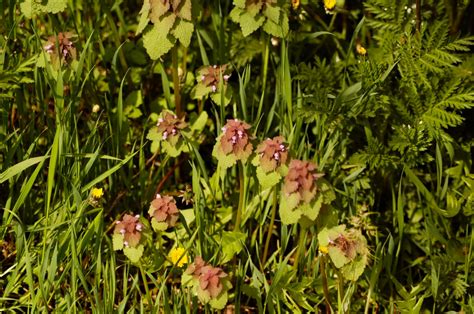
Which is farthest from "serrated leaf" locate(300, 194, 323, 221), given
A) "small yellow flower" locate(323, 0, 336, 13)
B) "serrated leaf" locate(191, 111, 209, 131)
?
"small yellow flower" locate(323, 0, 336, 13)

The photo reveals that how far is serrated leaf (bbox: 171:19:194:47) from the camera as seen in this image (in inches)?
107

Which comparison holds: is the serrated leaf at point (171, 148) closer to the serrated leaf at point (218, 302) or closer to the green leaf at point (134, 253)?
the green leaf at point (134, 253)

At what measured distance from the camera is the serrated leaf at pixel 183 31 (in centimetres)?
273

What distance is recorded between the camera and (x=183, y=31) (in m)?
2.74

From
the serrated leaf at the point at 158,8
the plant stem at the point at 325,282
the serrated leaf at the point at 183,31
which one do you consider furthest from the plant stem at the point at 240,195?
the serrated leaf at the point at 158,8

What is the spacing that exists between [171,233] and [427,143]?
3.30 feet

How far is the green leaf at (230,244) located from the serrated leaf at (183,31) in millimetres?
683

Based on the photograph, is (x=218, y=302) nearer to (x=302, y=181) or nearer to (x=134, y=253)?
(x=134, y=253)

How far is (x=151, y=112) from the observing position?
11.2ft

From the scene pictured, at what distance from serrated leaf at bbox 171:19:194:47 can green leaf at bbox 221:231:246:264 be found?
2.24ft

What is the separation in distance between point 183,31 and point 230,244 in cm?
76

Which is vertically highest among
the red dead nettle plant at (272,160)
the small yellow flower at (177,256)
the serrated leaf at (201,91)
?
the serrated leaf at (201,91)

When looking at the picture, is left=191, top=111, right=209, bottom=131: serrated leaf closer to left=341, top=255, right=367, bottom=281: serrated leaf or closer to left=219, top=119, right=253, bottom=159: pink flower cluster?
left=219, top=119, right=253, bottom=159: pink flower cluster

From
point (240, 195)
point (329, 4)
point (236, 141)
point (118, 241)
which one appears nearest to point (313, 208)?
point (236, 141)
